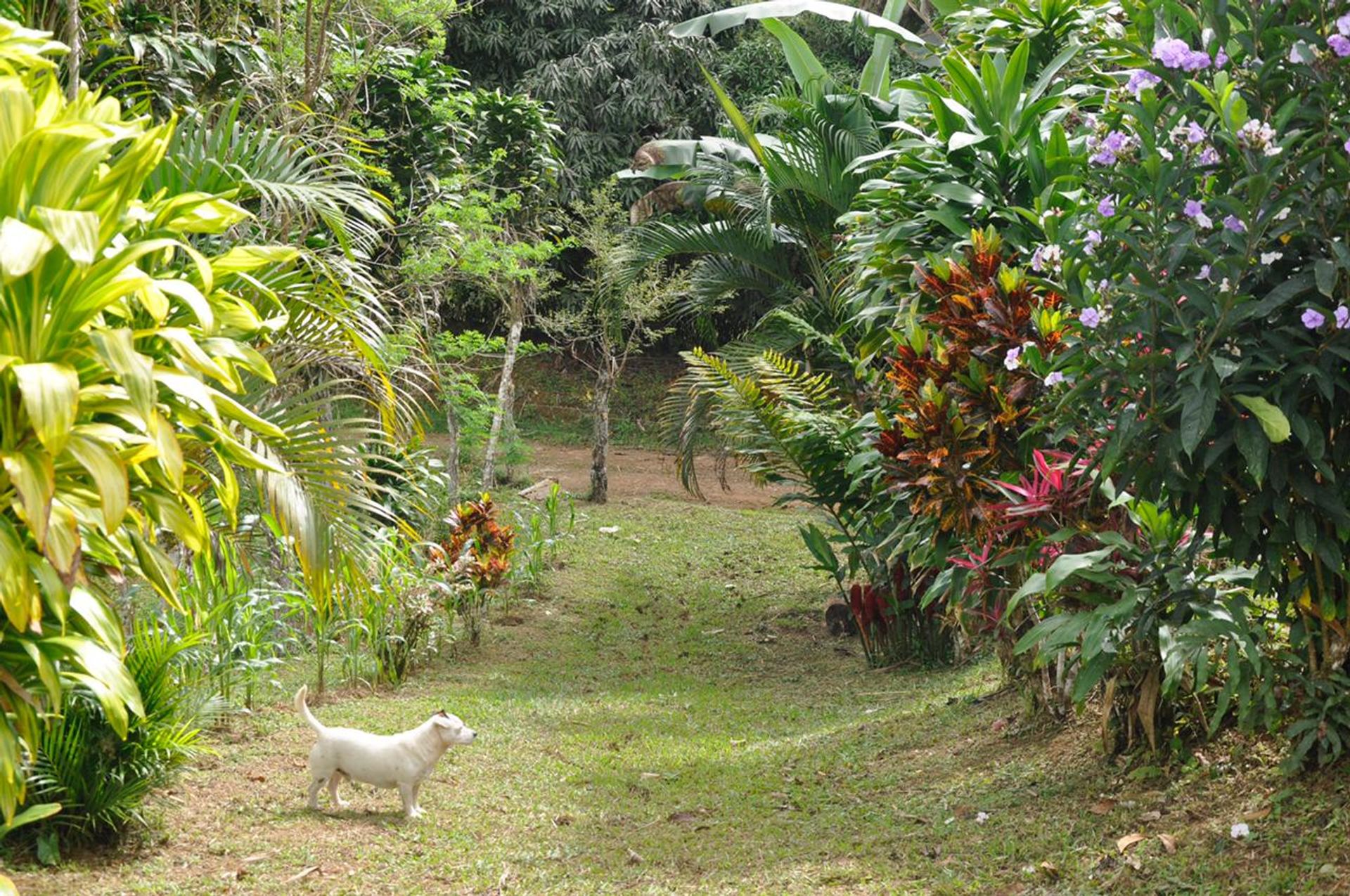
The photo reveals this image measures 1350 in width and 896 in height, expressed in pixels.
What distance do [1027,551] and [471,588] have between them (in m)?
4.82

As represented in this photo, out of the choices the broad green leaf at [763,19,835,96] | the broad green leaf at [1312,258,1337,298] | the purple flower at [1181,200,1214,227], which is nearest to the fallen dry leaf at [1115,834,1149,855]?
the broad green leaf at [1312,258,1337,298]

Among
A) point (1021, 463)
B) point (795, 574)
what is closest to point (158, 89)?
point (1021, 463)

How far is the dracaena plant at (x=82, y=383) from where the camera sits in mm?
2654

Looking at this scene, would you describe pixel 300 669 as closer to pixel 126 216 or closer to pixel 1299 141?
pixel 126 216

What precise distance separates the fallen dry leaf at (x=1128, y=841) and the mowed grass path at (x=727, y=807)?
0.03 metres

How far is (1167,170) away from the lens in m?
3.18

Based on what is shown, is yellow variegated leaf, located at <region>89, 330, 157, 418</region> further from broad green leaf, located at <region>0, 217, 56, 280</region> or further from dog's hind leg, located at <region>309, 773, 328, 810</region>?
dog's hind leg, located at <region>309, 773, 328, 810</region>

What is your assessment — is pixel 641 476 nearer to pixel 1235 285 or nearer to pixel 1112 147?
pixel 1112 147

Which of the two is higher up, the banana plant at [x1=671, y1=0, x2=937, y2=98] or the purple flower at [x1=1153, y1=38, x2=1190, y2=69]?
the banana plant at [x1=671, y1=0, x2=937, y2=98]

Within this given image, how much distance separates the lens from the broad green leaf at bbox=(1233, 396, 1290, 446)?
2.97 metres

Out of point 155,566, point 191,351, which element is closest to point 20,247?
point 191,351

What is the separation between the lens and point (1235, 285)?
3.07m

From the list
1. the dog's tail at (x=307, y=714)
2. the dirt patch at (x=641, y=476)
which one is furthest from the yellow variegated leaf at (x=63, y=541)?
the dirt patch at (x=641, y=476)

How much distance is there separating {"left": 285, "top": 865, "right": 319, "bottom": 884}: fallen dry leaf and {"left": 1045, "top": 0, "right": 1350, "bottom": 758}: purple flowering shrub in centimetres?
267
